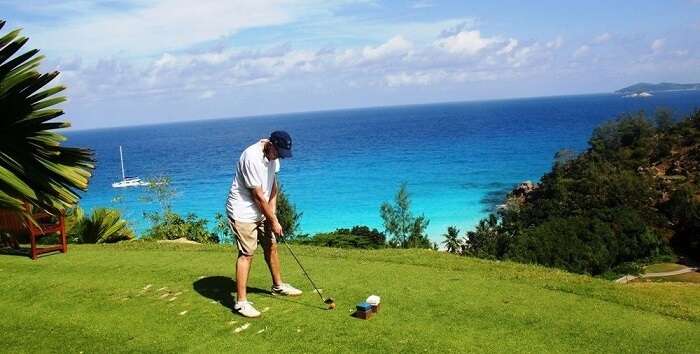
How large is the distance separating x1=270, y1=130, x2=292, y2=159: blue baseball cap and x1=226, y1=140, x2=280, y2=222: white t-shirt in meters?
0.16

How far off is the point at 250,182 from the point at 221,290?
2.13m

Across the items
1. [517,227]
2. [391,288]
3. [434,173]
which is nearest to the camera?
[391,288]

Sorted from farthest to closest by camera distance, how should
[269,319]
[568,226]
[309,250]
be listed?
1. [568,226]
2. [309,250]
3. [269,319]

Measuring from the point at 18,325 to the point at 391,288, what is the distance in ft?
15.3

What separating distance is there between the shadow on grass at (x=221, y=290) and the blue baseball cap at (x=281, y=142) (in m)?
1.94

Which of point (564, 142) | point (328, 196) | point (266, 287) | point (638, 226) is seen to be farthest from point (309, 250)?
point (564, 142)

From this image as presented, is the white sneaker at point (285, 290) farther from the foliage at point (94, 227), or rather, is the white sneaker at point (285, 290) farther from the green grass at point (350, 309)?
the foliage at point (94, 227)

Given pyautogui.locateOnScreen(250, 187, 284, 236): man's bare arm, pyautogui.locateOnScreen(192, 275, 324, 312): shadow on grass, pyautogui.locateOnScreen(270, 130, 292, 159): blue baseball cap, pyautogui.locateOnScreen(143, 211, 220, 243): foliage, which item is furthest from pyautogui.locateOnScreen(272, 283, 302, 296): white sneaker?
pyautogui.locateOnScreen(143, 211, 220, 243): foliage

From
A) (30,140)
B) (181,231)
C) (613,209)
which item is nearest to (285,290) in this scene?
(30,140)

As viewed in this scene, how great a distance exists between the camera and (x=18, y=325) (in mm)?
6957

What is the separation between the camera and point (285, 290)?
7453 mm

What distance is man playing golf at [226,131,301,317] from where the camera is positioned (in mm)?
6570

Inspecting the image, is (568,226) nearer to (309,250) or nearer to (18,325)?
(309,250)

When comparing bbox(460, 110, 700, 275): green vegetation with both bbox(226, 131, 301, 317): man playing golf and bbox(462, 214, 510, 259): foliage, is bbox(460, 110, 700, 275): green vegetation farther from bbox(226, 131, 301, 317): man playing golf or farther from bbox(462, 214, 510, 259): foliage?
bbox(226, 131, 301, 317): man playing golf
